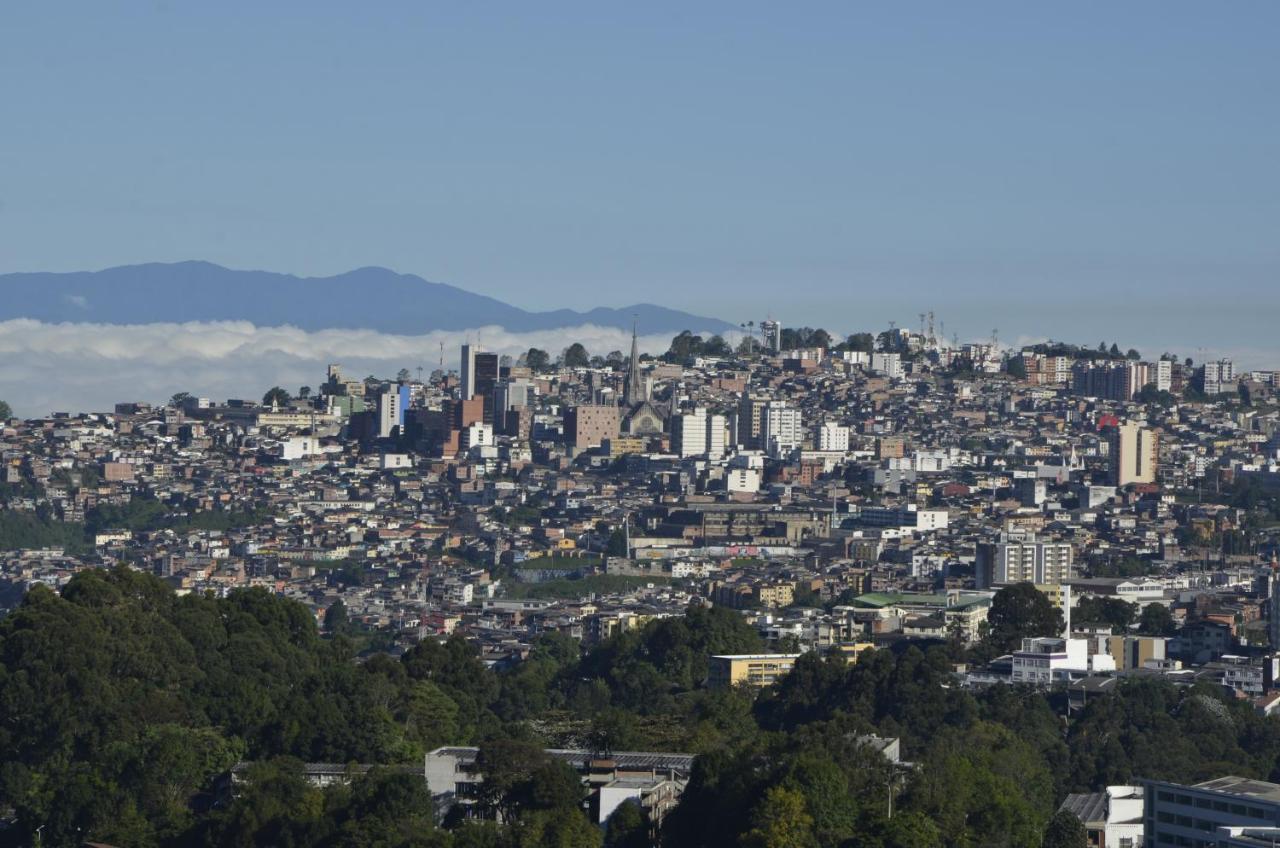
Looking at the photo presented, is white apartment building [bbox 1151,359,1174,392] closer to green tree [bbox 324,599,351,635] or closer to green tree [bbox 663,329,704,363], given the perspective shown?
green tree [bbox 663,329,704,363]

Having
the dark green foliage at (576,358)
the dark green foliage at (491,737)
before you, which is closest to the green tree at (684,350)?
the dark green foliage at (576,358)

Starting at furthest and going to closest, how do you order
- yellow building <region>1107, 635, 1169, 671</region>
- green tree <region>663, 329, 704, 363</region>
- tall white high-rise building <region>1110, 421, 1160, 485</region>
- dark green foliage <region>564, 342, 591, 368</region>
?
dark green foliage <region>564, 342, 591, 368</region>
green tree <region>663, 329, 704, 363</region>
tall white high-rise building <region>1110, 421, 1160, 485</region>
yellow building <region>1107, 635, 1169, 671</region>

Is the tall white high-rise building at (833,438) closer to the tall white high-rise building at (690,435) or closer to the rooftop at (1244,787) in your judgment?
the tall white high-rise building at (690,435)

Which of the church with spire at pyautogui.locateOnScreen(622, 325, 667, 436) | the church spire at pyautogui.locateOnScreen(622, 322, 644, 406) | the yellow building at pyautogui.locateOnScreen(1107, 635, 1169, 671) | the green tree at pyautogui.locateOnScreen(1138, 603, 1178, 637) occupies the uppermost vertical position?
the church spire at pyautogui.locateOnScreen(622, 322, 644, 406)

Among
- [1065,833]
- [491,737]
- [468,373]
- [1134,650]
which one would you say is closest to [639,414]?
[468,373]

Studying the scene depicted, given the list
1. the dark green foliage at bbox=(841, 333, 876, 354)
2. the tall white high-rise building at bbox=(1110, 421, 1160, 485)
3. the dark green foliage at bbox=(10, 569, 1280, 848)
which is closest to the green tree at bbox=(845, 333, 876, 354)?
the dark green foliage at bbox=(841, 333, 876, 354)
